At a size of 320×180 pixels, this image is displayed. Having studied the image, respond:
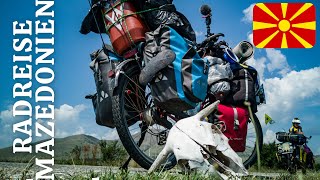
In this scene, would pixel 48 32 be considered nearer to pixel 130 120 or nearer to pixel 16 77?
pixel 16 77

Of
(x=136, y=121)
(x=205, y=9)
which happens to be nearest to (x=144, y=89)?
(x=136, y=121)

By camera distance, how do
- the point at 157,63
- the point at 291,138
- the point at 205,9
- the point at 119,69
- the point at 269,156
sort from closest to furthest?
the point at 157,63 < the point at 119,69 < the point at 205,9 < the point at 291,138 < the point at 269,156

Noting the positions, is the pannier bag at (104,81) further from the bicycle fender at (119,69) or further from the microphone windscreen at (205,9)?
the microphone windscreen at (205,9)

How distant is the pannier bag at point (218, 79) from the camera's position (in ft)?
12.9

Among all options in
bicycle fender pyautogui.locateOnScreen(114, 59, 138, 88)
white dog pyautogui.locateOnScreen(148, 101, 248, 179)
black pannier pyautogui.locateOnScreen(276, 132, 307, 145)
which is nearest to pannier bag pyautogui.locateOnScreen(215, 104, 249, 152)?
bicycle fender pyautogui.locateOnScreen(114, 59, 138, 88)

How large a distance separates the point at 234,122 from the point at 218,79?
0.42 m

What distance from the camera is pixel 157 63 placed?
11.5ft

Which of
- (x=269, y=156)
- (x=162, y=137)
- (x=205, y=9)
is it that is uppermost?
(x=205, y=9)

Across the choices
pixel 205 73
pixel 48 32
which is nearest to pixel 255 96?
pixel 205 73

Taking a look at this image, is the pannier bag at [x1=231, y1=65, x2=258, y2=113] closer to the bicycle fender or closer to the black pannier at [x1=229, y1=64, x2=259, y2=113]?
the black pannier at [x1=229, y1=64, x2=259, y2=113]

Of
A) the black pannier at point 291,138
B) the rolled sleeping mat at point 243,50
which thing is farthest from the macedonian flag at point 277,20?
the black pannier at point 291,138

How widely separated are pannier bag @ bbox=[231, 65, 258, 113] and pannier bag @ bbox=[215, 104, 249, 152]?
96mm

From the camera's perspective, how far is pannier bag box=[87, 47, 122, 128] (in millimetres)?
3955

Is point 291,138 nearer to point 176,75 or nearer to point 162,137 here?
point 162,137
